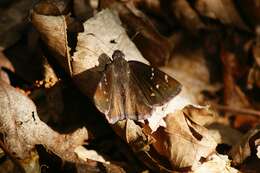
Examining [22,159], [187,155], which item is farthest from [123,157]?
[22,159]

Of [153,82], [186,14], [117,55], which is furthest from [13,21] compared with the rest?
[186,14]

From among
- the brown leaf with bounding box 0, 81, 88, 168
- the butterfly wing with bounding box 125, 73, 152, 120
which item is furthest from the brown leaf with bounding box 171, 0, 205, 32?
the brown leaf with bounding box 0, 81, 88, 168

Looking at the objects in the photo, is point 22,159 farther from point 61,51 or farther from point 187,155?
point 187,155

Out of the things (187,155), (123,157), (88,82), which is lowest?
(123,157)

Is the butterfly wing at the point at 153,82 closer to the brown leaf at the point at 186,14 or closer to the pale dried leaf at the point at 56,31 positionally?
the pale dried leaf at the point at 56,31

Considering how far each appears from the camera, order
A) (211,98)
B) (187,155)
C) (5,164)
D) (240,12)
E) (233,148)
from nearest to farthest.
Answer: (5,164) → (187,155) → (233,148) → (211,98) → (240,12)

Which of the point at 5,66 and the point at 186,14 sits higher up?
the point at 186,14

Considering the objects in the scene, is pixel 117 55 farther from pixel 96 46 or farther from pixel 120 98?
pixel 120 98
